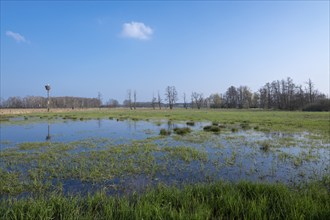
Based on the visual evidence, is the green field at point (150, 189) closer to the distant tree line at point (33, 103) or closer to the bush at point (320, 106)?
the bush at point (320, 106)

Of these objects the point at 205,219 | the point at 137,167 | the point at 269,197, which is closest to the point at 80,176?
the point at 137,167

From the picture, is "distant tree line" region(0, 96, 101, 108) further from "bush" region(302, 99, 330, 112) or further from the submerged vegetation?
"bush" region(302, 99, 330, 112)

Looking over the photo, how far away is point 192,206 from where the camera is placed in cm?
571

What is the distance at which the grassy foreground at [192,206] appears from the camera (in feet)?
16.0

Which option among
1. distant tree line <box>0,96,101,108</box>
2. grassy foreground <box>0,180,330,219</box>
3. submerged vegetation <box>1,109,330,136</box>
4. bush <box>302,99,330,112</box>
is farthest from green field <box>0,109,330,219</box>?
distant tree line <box>0,96,101,108</box>

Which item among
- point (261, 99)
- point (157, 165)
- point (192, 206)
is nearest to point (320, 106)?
point (261, 99)

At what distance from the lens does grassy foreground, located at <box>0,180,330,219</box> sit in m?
4.88

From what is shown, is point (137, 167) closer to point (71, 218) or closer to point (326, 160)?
point (71, 218)

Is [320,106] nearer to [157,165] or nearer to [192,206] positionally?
[157,165]

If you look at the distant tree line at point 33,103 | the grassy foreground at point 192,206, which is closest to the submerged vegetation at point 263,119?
the grassy foreground at point 192,206

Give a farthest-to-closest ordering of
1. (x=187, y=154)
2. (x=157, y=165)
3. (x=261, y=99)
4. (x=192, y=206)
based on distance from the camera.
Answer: (x=261, y=99) → (x=187, y=154) → (x=157, y=165) → (x=192, y=206)

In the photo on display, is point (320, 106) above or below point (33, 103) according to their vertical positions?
below

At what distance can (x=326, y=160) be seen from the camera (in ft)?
37.8

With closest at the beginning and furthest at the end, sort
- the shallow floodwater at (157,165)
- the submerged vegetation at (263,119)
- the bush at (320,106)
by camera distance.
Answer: the shallow floodwater at (157,165)
the submerged vegetation at (263,119)
the bush at (320,106)
